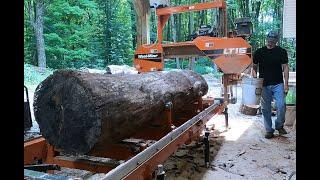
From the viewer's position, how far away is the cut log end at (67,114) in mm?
2342

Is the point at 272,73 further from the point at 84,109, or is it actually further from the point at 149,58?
the point at 84,109

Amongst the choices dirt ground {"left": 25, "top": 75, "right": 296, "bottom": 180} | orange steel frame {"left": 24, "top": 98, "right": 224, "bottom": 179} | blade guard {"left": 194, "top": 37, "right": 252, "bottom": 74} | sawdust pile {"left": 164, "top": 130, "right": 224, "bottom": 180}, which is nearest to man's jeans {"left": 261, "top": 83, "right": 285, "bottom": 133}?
dirt ground {"left": 25, "top": 75, "right": 296, "bottom": 180}

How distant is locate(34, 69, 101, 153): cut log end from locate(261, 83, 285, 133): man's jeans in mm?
3580

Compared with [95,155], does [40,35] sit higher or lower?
higher

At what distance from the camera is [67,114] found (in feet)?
7.87

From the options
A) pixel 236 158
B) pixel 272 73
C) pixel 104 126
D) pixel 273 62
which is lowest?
pixel 236 158

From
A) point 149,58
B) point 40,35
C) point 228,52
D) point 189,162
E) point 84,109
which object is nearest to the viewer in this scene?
point 84,109

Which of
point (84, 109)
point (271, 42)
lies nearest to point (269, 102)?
point (271, 42)

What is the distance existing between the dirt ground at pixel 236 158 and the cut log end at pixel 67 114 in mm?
957

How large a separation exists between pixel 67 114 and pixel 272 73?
3682mm

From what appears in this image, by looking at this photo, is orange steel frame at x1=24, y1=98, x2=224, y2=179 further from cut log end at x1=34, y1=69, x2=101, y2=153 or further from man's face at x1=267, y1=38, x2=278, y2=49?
man's face at x1=267, y1=38, x2=278, y2=49

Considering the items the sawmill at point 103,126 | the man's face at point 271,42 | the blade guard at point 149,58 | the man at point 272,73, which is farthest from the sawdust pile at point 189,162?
the blade guard at point 149,58

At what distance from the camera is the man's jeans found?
5.09 meters
